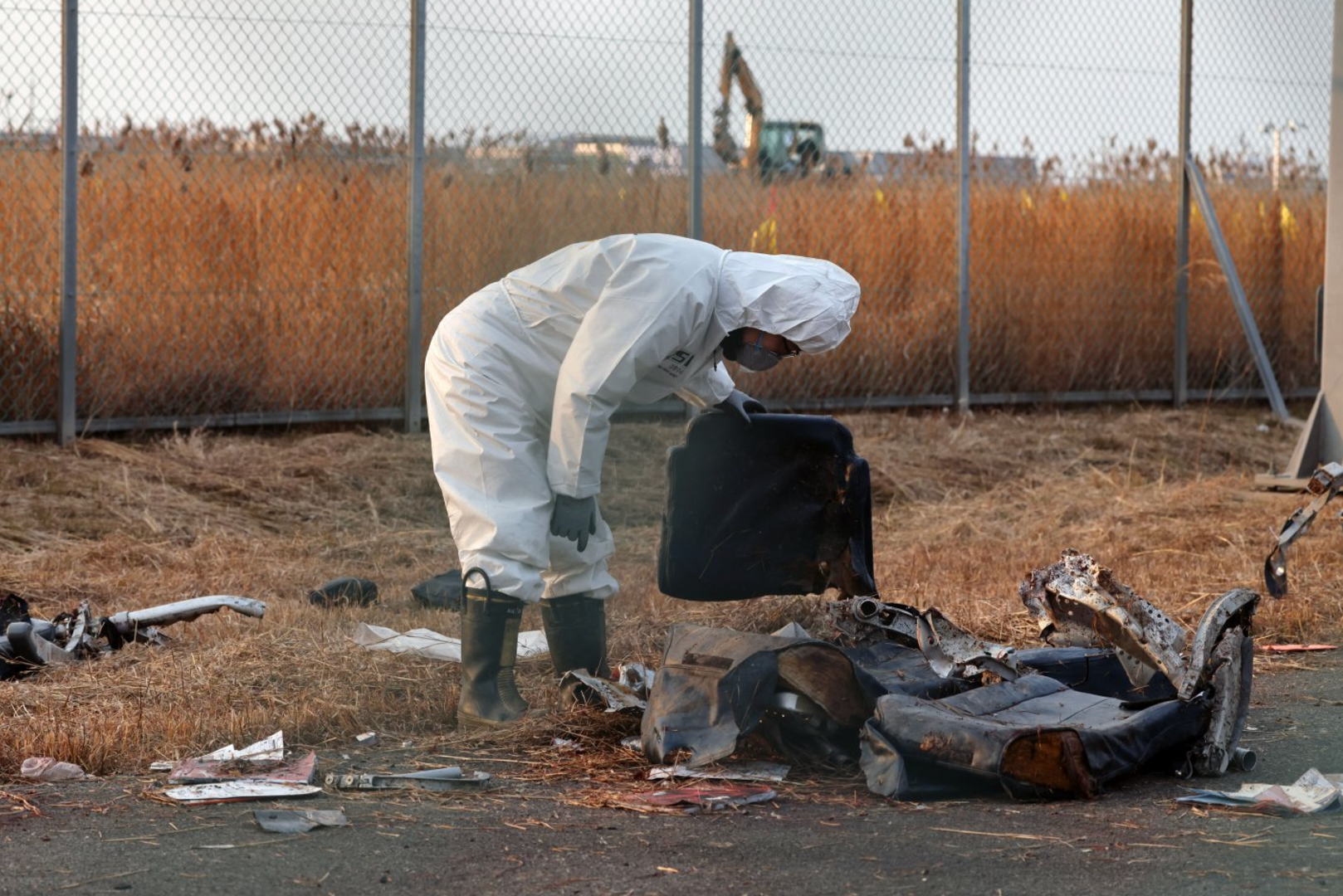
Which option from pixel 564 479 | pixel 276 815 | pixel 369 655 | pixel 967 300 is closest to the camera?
pixel 276 815

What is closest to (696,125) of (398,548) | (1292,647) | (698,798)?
(398,548)

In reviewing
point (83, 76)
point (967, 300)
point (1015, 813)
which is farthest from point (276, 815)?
point (967, 300)

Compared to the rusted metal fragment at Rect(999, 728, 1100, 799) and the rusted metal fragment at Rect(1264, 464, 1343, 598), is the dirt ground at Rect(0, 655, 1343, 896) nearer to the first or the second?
the rusted metal fragment at Rect(999, 728, 1100, 799)

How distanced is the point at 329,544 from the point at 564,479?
3.29 metres

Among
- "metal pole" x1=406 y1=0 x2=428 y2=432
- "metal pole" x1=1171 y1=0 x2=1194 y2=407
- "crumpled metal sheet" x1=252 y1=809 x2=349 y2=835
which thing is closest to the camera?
"crumpled metal sheet" x1=252 y1=809 x2=349 y2=835

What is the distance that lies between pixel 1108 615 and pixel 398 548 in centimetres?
402

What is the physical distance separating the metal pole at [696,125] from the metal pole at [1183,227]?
4060 millimetres

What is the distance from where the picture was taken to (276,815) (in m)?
3.43

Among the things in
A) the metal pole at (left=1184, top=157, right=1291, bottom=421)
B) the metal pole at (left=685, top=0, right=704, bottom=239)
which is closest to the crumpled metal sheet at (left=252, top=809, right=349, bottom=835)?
the metal pole at (left=685, top=0, right=704, bottom=239)

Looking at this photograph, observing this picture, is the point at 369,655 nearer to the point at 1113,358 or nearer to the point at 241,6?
the point at 241,6

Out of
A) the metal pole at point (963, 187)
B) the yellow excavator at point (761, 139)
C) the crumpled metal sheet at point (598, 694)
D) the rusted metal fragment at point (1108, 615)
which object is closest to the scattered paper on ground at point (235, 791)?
the crumpled metal sheet at point (598, 694)

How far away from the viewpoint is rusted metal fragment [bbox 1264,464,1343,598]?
486cm

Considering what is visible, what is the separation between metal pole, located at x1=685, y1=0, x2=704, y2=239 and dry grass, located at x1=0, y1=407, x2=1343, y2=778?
1.31 meters

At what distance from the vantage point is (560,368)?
433 centimetres
